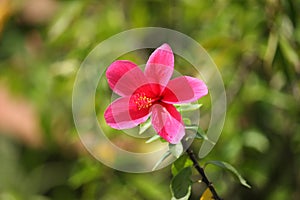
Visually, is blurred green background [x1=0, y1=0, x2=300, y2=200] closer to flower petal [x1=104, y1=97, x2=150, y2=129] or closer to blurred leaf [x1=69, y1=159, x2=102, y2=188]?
blurred leaf [x1=69, y1=159, x2=102, y2=188]

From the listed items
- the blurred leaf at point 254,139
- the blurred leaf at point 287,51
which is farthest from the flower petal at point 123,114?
the blurred leaf at point 254,139


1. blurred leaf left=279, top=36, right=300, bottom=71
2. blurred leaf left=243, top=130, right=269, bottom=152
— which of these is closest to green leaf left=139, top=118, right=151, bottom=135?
blurred leaf left=279, top=36, right=300, bottom=71

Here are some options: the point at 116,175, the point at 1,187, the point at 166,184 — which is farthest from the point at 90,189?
the point at 1,187

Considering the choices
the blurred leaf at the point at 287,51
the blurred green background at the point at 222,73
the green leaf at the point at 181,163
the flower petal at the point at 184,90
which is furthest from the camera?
the blurred green background at the point at 222,73

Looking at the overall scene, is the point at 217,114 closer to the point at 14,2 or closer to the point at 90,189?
the point at 90,189

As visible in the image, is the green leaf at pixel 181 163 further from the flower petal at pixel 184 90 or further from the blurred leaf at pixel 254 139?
the blurred leaf at pixel 254 139

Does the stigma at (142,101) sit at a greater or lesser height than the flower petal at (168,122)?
greater
